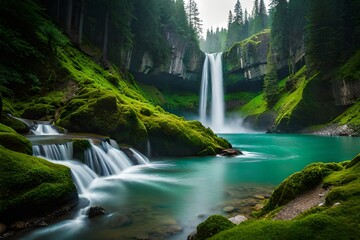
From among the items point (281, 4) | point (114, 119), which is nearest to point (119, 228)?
point (114, 119)

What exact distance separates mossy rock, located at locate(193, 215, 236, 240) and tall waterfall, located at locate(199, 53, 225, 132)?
63.9m

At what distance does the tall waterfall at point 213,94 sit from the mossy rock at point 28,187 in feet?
202

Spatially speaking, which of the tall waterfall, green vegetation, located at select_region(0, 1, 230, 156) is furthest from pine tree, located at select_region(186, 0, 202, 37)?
green vegetation, located at select_region(0, 1, 230, 156)

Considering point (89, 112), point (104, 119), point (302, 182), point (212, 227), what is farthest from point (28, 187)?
point (104, 119)

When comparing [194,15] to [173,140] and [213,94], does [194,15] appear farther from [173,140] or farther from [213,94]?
[173,140]

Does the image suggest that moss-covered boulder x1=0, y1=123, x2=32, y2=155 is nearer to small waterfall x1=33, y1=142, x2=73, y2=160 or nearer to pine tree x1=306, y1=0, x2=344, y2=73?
small waterfall x1=33, y1=142, x2=73, y2=160

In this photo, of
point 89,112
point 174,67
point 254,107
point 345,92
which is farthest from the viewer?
point 254,107

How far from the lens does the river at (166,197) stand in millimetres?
6496

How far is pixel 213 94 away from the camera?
7106cm

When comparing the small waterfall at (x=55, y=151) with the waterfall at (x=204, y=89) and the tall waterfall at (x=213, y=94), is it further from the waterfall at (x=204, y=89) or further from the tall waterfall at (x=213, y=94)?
the waterfall at (x=204, y=89)

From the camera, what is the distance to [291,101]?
48.4 metres

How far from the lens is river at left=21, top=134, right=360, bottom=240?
6.50m

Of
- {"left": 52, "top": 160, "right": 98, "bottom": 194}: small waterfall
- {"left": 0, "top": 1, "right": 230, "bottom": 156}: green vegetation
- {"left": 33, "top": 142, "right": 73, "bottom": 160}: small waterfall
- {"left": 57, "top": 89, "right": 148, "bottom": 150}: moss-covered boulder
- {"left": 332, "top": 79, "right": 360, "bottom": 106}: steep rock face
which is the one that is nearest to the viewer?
{"left": 52, "top": 160, "right": 98, "bottom": 194}: small waterfall

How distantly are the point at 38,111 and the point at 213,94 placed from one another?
183ft
